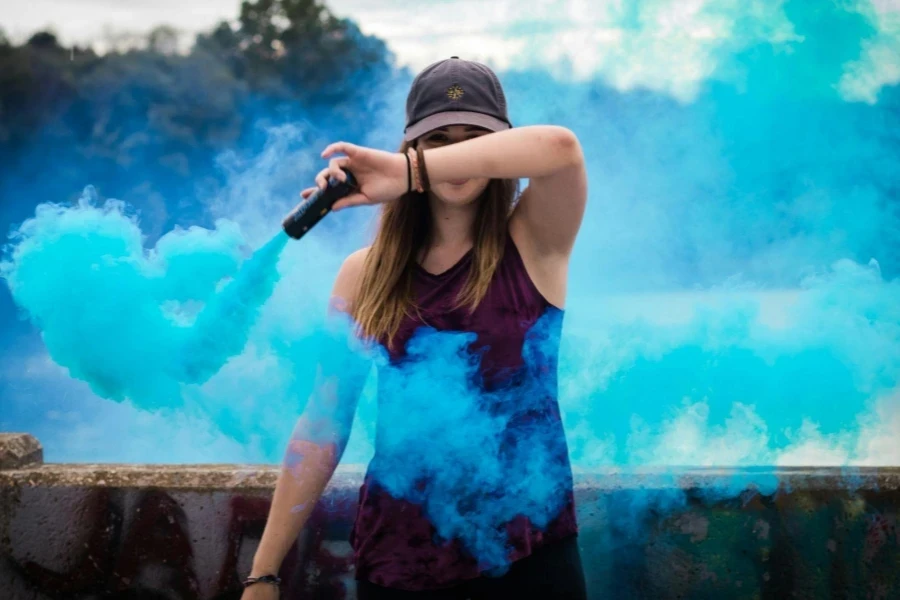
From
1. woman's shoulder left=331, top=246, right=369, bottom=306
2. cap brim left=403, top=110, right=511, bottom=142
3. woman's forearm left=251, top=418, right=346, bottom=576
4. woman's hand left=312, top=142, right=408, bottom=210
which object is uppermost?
cap brim left=403, top=110, right=511, bottom=142

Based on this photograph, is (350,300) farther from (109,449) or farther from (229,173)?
(229,173)

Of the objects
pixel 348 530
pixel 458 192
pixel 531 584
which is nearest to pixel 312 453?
pixel 531 584

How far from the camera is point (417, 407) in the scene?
2.04 meters

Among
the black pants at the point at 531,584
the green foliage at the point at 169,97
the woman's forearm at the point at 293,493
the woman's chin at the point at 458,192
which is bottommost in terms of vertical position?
the black pants at the point at 531,584

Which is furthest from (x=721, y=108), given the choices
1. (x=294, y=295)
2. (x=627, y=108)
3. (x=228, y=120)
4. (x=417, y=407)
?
(x=228, y=120)

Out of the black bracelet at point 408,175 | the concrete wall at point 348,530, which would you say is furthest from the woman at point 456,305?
the concrete wall at point 348,530

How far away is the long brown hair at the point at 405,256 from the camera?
194cm

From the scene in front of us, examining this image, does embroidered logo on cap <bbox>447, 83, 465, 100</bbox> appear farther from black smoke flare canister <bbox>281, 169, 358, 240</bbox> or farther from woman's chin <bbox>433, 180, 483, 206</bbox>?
black smoke flare canister <bbox>281, 169, 358, 240</bbox>

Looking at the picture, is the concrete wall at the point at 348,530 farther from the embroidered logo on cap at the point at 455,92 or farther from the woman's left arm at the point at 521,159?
the embroidered logo on cap at the point at 455,92

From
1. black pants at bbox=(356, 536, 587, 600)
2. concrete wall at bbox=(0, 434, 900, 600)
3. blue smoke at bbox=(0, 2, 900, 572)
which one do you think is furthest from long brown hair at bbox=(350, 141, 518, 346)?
concrete wall at bbox=(0, 434, 900, 600)

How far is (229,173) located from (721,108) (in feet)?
6.87

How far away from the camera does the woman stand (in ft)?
5.73

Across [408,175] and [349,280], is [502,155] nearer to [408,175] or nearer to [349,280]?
A: [408,175]

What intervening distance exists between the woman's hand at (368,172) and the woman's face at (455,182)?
8.2 inches
